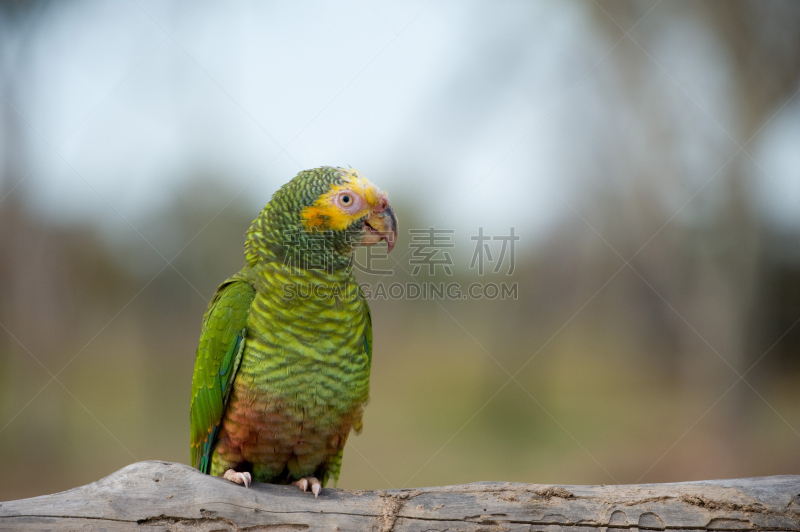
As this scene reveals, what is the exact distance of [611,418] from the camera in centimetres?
516

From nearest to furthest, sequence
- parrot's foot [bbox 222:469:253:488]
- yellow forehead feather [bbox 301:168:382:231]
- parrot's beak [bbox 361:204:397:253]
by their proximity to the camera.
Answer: parrot's foot [bbox 222:469:253:488]
yellow forehead feather [bbox 301:168:382:231]
parrot's beak [bbox 361:204:397:253]

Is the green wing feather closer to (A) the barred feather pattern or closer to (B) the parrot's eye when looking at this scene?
(A) the barred feather pattern

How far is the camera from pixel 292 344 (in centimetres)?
197

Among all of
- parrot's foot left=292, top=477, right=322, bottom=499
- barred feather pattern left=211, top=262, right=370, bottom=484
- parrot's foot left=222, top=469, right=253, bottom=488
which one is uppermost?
barred feather pattern left=211, top=262, right=370, bottom=484

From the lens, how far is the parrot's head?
6.63 feet

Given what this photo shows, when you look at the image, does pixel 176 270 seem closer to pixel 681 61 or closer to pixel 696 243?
pixel 696 243

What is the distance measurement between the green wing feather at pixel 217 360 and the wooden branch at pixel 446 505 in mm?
A: 372

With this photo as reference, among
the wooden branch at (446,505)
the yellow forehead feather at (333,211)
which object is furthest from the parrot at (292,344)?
the wooden branch at (446,505)

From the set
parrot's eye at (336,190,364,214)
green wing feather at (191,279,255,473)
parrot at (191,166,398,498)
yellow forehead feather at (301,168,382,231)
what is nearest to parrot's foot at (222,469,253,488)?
parrot at (191,166,398,498)

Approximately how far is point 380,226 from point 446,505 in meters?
1.18

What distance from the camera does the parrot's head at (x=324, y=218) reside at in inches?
79.5

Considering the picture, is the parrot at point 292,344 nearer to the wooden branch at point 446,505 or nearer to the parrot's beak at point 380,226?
the parrot's beak at point 380,226

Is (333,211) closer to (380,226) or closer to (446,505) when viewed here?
(380,226)

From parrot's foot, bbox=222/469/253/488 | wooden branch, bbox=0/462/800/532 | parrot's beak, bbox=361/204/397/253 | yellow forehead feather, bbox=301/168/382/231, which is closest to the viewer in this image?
wooden branch, bbox=0/462/800/532
